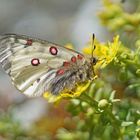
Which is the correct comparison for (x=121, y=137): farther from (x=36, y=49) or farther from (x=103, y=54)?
(x=36, y=49)

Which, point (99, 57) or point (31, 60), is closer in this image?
point (99, 57)

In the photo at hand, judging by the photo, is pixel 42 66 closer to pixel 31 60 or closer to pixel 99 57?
pixel 31 60

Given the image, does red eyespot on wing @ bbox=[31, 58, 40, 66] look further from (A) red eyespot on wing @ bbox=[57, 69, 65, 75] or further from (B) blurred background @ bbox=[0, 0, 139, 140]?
(B) blurred background @ bbox=[0, 0, 139, 140]

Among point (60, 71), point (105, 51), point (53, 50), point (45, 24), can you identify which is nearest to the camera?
point (105, 51)

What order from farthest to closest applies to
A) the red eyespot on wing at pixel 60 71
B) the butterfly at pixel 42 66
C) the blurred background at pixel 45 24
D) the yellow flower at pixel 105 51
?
the blurred background at pixel 45 24 → the red eyespot on wing at pixel 60 71 → the butterfly at pixel 42 66 → the yellow flower at pixel 105 51

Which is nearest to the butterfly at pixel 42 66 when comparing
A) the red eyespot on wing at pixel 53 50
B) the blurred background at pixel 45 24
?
the red eyespot on wing at pixel 53 50

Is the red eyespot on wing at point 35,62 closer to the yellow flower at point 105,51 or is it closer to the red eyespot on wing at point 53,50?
the red eyespot on wing at point 53,50

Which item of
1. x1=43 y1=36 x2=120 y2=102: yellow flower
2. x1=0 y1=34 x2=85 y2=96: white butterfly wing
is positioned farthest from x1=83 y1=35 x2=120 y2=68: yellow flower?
x1=0 y1=34 x2=85 y2=96: white butterfly wing

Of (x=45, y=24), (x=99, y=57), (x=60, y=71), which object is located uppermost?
(x=99, y=57)

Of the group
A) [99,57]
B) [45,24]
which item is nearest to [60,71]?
[99,57]
